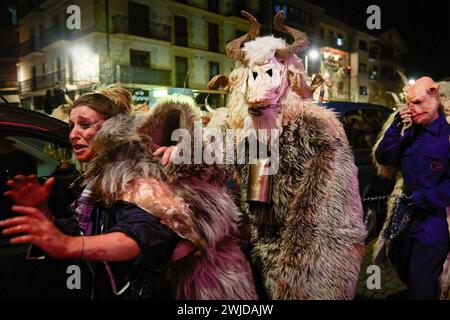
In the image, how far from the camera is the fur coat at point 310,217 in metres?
1.95

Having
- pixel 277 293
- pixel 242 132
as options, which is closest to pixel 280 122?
pixel 242 132

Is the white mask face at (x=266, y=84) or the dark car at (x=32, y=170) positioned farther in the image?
the white mask face at (x=266, y=84)

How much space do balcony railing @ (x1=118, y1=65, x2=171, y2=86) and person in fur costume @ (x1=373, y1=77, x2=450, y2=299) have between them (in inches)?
752

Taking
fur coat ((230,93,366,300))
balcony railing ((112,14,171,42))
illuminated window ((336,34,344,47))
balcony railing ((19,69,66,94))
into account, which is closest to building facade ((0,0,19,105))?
balcony railing ((19,69,66,94))

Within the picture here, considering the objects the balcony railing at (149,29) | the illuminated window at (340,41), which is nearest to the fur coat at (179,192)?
the balcony railing at (149,29)

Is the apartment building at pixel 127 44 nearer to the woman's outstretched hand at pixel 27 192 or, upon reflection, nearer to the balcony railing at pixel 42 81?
the balcony railing at pixel 42 81

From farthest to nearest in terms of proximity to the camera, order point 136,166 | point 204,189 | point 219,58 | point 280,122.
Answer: point 219,58, point 280,122, point 204,189, point 136,166

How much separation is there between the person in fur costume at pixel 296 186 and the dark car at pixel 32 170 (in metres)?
1.16

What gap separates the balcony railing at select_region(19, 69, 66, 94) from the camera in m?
23.2

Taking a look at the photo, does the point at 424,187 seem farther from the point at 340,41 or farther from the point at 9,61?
the point at 340,41

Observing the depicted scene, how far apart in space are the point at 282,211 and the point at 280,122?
1.75ft

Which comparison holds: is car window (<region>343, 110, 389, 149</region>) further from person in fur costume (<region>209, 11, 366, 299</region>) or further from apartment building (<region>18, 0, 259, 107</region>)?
apartment building (<region>18, 0, 259, 107</region>)

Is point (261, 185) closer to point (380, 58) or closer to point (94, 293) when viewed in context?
point (94, 293)

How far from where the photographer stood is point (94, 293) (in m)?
1.62
